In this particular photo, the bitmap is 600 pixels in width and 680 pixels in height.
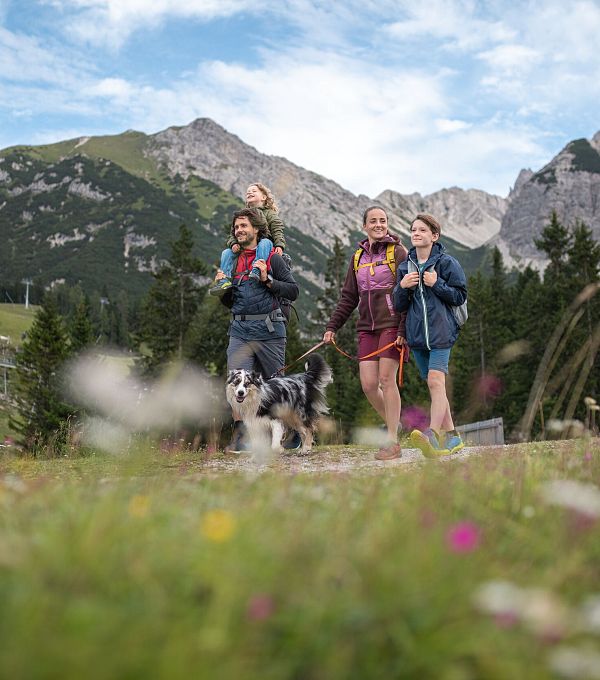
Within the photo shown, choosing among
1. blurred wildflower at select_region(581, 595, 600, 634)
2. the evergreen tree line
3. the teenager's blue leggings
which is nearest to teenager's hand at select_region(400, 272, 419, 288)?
the teenager's blue leggings

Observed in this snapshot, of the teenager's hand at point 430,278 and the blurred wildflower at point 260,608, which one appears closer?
the blurred wildflower at point 260,608

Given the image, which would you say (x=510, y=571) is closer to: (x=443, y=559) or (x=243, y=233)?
(x=443, y=559)

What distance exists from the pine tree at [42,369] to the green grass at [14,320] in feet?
258

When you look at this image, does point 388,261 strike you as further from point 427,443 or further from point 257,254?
point 427,443

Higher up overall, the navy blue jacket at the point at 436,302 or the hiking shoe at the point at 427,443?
the navy blue jacket at the point at 436,302

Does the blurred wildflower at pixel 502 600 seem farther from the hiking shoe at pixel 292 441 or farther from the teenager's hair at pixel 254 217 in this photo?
the hiking shoe at pixel 292 441

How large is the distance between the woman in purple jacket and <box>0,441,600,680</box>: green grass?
5640 millimetres

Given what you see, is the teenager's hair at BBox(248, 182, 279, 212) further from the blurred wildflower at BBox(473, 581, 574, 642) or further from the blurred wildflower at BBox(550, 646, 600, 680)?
the blurred wildflower at BBox(550, 646, 600, 680)

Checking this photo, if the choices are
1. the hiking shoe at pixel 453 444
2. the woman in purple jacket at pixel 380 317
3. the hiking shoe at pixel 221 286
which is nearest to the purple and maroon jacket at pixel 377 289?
the woman in purple jacket at pixel 380 317

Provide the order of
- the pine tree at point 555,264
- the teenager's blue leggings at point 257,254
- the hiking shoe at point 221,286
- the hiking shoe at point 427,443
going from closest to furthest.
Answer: the hiking shoe at point 427,443, the hiking shoe at point 221,286, the teenager's blue leggings at point 257,254, the pine tree at point 555,264

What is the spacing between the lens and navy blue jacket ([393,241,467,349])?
26.7ft

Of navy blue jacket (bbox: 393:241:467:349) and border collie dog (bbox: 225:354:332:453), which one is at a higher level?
navy blue jacket (bbox: 393:241:467:349)

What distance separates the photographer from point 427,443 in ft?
23.9

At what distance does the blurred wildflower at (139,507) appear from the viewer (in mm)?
2744
